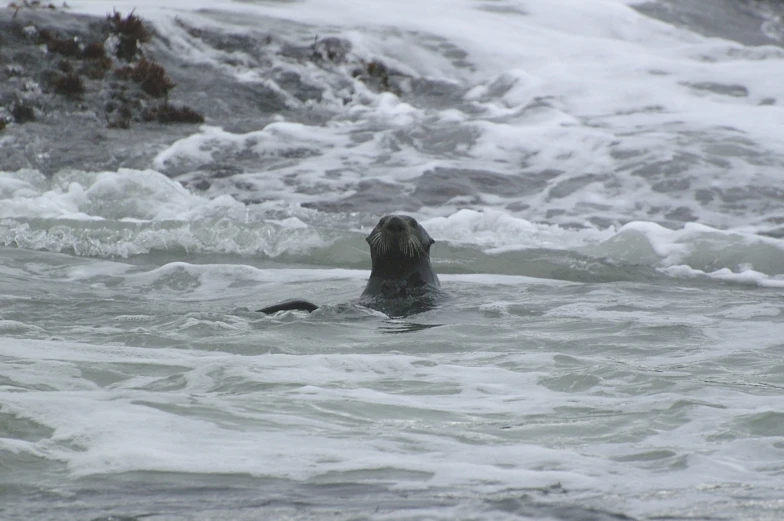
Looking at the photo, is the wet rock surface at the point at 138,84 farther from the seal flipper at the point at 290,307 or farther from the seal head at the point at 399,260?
the seal flipper at the point at 290,307

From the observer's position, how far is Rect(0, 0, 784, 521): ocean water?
362 cm

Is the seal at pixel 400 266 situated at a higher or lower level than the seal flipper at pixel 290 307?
higher

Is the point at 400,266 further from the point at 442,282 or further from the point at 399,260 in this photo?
the point at 442,282

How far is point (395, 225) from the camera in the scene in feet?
29.0

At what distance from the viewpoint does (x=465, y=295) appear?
904cm

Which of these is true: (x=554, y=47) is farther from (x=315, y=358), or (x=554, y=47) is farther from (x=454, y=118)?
(x=315, y=358)

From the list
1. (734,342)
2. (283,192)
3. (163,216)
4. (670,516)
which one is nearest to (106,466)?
(670,516)

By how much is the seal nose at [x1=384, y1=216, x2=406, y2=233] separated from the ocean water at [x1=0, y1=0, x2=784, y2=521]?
2.23 feet

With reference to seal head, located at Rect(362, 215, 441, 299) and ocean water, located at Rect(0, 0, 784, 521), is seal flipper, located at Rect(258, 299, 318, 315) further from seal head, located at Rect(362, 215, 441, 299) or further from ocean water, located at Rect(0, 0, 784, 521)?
seal head, located at Rect(362, 215, 441, 299)

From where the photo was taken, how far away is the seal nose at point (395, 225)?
8797mm

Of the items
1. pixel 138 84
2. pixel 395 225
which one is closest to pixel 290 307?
pixel 395 225

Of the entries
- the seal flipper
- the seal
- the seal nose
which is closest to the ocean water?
the seal flipper

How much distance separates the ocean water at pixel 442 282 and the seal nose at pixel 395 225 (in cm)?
68

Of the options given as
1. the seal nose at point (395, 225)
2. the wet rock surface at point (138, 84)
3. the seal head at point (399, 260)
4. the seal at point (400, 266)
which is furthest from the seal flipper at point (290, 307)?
the wet rock surface at point (138, 84)
